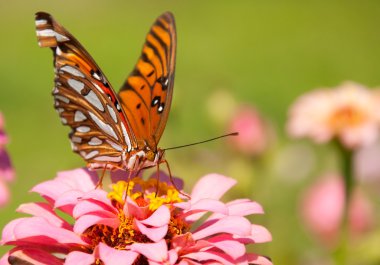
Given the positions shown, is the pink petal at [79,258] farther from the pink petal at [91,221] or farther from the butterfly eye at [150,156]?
the butterfly eye at [150,156]

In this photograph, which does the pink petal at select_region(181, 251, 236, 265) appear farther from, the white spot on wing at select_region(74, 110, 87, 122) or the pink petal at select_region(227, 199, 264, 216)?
the white spot on wing at select_region(74, 110, 87, 122)

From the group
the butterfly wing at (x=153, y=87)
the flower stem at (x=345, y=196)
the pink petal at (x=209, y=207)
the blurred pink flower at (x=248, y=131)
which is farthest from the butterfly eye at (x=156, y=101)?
the blurred pink flower at (x=248, y=131)

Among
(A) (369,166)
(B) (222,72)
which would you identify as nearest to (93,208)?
(A) (369,166)

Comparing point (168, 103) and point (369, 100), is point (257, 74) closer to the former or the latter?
point (369, 100)

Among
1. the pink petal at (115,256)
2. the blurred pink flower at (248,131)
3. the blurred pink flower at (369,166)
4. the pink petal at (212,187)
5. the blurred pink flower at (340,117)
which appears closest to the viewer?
the pink petal at (115,256)

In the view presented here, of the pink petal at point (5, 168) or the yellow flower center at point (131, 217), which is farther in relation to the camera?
the pink petal at point (5, 168)

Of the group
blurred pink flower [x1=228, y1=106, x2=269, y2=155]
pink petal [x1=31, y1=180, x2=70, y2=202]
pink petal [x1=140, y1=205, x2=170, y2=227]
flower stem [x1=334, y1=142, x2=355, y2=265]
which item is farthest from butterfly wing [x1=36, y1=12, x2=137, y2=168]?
blurred pink flower [x1=228, y1=106, x2=269, y2=155]

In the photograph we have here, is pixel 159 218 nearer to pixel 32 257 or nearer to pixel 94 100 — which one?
pixel 32 257
